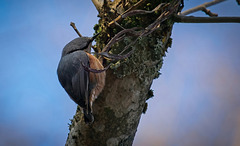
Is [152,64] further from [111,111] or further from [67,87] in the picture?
[67,87]

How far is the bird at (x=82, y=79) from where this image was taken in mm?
1271

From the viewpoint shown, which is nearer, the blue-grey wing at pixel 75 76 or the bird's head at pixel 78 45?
the blue-grey wing at pixel 75 76

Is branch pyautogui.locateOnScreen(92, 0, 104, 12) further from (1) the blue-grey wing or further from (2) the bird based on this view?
(1) the blue-grey wing

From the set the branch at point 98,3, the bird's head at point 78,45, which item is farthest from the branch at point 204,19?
the bird's head at point 78,45

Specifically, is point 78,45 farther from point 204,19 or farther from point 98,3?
point 204,19

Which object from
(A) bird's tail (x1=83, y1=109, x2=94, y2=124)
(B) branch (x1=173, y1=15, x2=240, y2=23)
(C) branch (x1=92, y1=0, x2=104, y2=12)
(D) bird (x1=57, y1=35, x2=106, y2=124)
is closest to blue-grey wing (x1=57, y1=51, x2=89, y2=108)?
(D) bird (x1=57, y1=35, x2=106, y2=124)

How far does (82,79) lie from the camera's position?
4.59 ft

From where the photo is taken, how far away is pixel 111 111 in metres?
1.22

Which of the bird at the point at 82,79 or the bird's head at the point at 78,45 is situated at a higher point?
the bird's head at the point at 78,45

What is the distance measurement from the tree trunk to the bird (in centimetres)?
4

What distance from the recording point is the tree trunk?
4.02ft

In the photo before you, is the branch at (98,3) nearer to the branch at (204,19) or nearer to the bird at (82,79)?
the bird at (82,79)

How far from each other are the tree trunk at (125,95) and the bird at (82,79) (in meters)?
0.04

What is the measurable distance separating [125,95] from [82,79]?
0.33 metres
